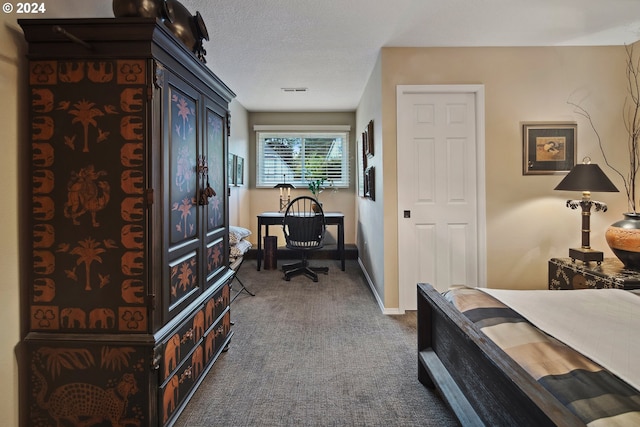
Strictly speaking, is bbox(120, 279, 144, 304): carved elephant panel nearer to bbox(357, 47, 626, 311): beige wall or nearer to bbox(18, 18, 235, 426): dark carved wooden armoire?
bbox(18, 18, 235, 426): dark carved wooden armoire

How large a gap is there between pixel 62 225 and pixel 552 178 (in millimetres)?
3695

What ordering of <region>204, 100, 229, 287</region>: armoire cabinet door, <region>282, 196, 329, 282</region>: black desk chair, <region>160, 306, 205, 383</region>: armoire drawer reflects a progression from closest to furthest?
<region>160, 306, 205, 383</region>: armoire drawer, <region>204, 100, 229, 287</region>: armoire cabinet door, <region>282, 196, 329, 282</region>: black desk chair

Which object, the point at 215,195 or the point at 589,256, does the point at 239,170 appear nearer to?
the point at 215,195

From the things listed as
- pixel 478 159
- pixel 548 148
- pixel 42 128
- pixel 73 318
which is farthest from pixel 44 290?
pixel 548 148

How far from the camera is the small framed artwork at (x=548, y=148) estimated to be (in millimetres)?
2947

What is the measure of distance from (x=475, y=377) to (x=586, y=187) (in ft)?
7.01

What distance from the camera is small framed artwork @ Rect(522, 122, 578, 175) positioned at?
2947 mm

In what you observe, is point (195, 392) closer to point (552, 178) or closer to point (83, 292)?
point (83, 292)

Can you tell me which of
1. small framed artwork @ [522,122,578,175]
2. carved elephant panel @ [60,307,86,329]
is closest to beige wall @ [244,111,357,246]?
small framed artwork @ [522,122,578,175]

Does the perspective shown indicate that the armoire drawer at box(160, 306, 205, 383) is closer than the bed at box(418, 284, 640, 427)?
No

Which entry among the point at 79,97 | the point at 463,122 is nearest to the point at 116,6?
the point at 79,97

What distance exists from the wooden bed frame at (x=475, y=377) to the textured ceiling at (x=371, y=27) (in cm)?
208

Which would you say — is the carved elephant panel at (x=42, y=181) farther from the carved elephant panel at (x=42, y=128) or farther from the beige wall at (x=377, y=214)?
the beige wall at (x=377, y=214)

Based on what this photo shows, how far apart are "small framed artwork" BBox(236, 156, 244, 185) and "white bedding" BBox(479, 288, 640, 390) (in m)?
3.94
